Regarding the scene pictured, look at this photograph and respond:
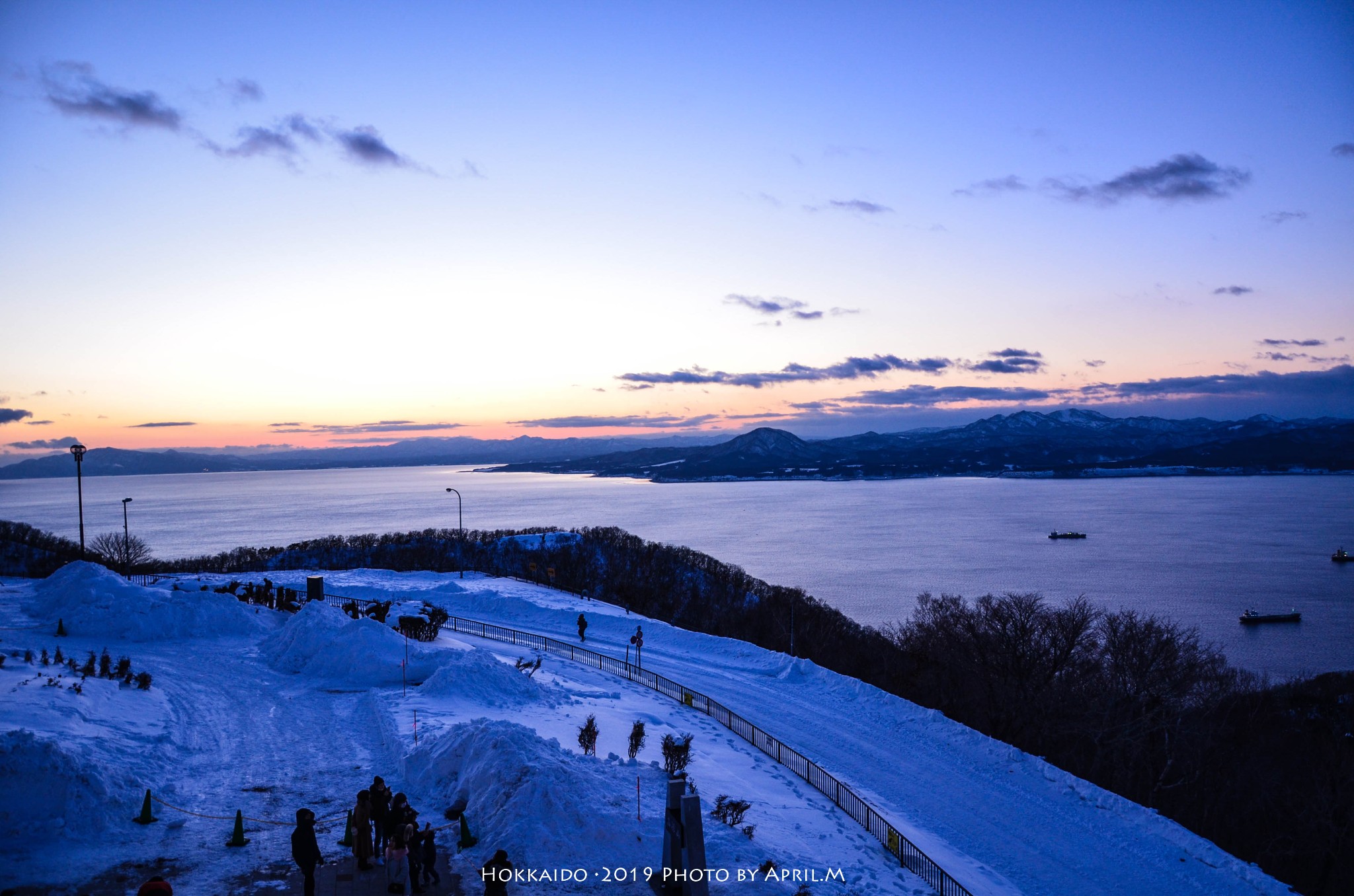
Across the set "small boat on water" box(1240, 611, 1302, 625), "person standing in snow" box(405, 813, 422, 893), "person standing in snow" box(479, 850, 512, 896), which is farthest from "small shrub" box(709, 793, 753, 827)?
"small boat on water" box(1240, 611, 1302, 625)

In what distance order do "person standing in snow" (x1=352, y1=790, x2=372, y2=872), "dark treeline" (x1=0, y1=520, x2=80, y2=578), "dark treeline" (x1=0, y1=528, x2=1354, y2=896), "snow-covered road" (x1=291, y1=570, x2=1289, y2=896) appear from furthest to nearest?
"dark treeline" (x1=0, y1=520, x2=80, y2=578) < "dark treeline" (x1=0, y1=528, x2=1354, y2=896) < "snow-covered road" (x1=291, y1=570, x2=1289, y2=896) < "person standing in snow" (x1=352, y1=790, x2=372, y2=872)

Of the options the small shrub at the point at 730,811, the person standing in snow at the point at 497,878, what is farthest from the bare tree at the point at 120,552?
the person standing in snow at the point at 497,878

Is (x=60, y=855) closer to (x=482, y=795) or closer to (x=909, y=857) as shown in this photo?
(x=482, y=795)

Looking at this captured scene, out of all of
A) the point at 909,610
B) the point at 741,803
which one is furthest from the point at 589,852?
the point at 909,610

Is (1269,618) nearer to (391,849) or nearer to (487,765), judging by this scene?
(487,765)

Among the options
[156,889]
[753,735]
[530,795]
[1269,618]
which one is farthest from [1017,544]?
[156,889]

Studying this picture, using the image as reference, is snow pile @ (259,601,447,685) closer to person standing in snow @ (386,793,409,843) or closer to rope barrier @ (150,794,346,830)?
rope barrier @ (150,794,346,830)
